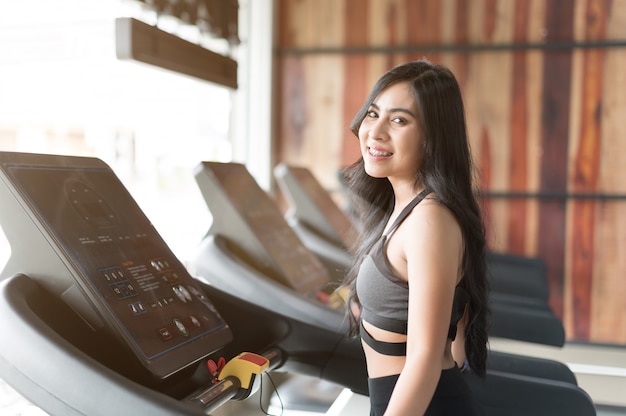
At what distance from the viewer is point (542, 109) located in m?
4.50

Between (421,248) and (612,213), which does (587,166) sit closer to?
(612,213)

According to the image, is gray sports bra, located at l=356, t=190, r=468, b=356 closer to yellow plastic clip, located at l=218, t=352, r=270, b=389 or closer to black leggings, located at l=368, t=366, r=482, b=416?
black leggings, located at l=368, t=366, r=482, b=416

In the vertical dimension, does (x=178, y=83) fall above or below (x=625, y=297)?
above

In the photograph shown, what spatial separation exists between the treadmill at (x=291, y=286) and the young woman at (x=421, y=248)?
44 centimetres

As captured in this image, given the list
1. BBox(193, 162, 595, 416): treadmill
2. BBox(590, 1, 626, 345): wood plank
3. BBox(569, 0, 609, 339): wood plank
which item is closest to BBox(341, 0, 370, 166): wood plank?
BBox(569, 0, 609, 339): wood plank

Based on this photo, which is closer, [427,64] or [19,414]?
[427,64]

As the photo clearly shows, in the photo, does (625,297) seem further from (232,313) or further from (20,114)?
(20,114)

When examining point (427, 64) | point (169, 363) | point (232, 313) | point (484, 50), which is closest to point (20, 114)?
point (232, 313)

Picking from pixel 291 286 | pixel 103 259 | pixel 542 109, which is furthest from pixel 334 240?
pixel 103 259

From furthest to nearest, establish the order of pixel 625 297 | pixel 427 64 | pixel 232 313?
pixel 625 297 → pixel 232 313 → pixel 427 64

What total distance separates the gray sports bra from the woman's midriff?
0.01m

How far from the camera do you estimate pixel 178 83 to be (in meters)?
3.44

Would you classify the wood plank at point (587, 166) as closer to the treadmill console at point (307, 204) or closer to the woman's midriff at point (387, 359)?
the treadmill console at point (307, 204)

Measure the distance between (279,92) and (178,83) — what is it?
1597mm
